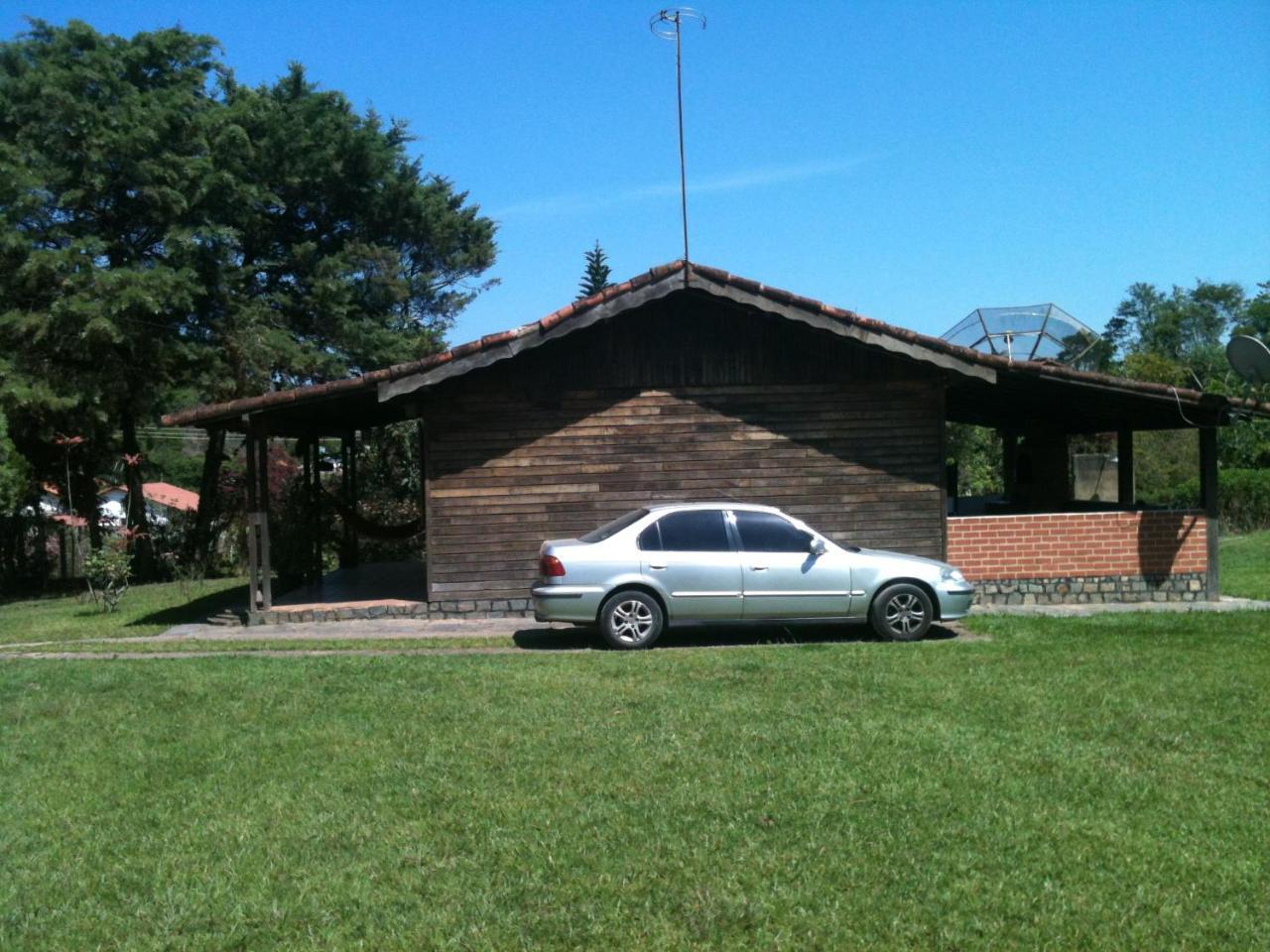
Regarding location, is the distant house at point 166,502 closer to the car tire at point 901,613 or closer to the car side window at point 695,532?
the car side window at point 695,532

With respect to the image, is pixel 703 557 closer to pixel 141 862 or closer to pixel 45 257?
pixel 141 862

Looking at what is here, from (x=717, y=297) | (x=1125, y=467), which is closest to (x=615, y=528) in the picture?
(x=717, y=297)

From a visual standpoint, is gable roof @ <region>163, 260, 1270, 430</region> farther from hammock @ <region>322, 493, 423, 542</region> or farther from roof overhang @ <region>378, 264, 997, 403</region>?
hammock @ <region>322, 493, 423, 542</region>

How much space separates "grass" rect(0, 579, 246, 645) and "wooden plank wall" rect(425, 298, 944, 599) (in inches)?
164

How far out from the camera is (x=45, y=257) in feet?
68.7

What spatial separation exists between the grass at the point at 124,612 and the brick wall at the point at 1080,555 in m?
9.61

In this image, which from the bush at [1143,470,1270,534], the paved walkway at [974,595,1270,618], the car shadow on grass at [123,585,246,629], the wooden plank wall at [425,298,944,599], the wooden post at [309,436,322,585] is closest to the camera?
the paved walkway at [974,595,1270,618]

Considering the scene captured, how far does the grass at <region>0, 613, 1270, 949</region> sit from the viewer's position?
4.68 metres

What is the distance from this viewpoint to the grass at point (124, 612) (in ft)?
49.1

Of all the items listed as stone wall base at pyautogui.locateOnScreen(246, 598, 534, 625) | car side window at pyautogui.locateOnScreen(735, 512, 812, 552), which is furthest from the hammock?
car side window at pyautogui.locateOnScreen(735, 512, 812, 552)

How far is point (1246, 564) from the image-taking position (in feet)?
65.5

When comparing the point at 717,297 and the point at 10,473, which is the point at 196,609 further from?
the point at 717,297

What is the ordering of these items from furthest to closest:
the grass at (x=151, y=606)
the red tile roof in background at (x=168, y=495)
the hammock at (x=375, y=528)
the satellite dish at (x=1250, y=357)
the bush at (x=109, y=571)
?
the red tile roof in background at (x=168, y=495), the hammock at (x=375, y=528), the bush at (x=109, y=571), the grass at (x=151, y=606), the satellite dish at (x=1250, y=357)

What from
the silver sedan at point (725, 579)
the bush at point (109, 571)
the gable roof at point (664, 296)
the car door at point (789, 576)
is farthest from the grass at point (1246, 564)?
the bush at point (109, 571)
